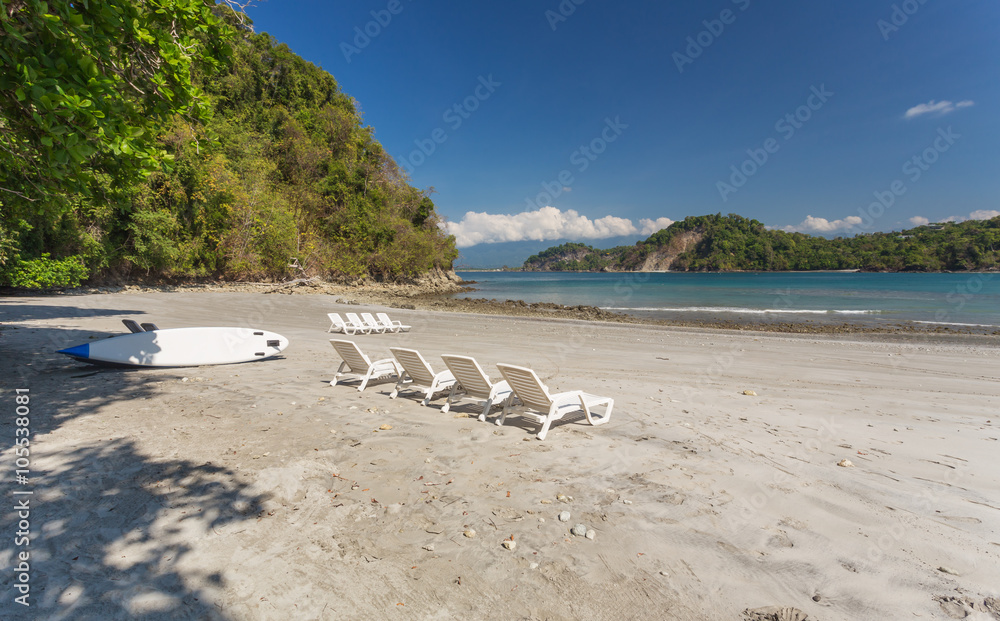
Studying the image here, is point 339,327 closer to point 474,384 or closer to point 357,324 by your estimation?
point 357,324

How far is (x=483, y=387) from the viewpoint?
6457mm

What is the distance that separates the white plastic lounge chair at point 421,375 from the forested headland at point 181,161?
13.1 ft

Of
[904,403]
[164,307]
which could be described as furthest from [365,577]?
[164,307]

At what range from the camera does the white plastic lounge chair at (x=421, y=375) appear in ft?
22.8

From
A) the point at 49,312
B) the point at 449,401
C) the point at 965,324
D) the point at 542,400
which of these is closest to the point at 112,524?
the point at 449,401

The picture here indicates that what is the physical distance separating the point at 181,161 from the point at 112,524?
103 ft

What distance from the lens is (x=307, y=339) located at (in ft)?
43.3

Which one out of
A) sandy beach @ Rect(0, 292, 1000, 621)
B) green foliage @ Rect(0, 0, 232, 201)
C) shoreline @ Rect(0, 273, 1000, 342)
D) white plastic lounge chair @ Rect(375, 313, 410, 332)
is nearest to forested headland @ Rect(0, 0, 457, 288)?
green foliage @ Rect(0, 0, 232, 201)

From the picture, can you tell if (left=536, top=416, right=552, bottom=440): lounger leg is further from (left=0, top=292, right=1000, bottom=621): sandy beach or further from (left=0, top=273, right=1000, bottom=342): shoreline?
(left=0, top=273, right=1000, bottom=342): shoreline

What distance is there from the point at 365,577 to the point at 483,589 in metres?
0.79

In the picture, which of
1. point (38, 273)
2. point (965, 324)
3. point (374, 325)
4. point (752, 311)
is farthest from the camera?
point (752, 311)

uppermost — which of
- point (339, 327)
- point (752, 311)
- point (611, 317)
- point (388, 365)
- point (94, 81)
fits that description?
point (94, 81)

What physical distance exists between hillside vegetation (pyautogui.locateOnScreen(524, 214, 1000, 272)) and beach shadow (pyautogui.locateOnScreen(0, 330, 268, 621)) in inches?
5010

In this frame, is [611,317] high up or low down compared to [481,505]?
down
